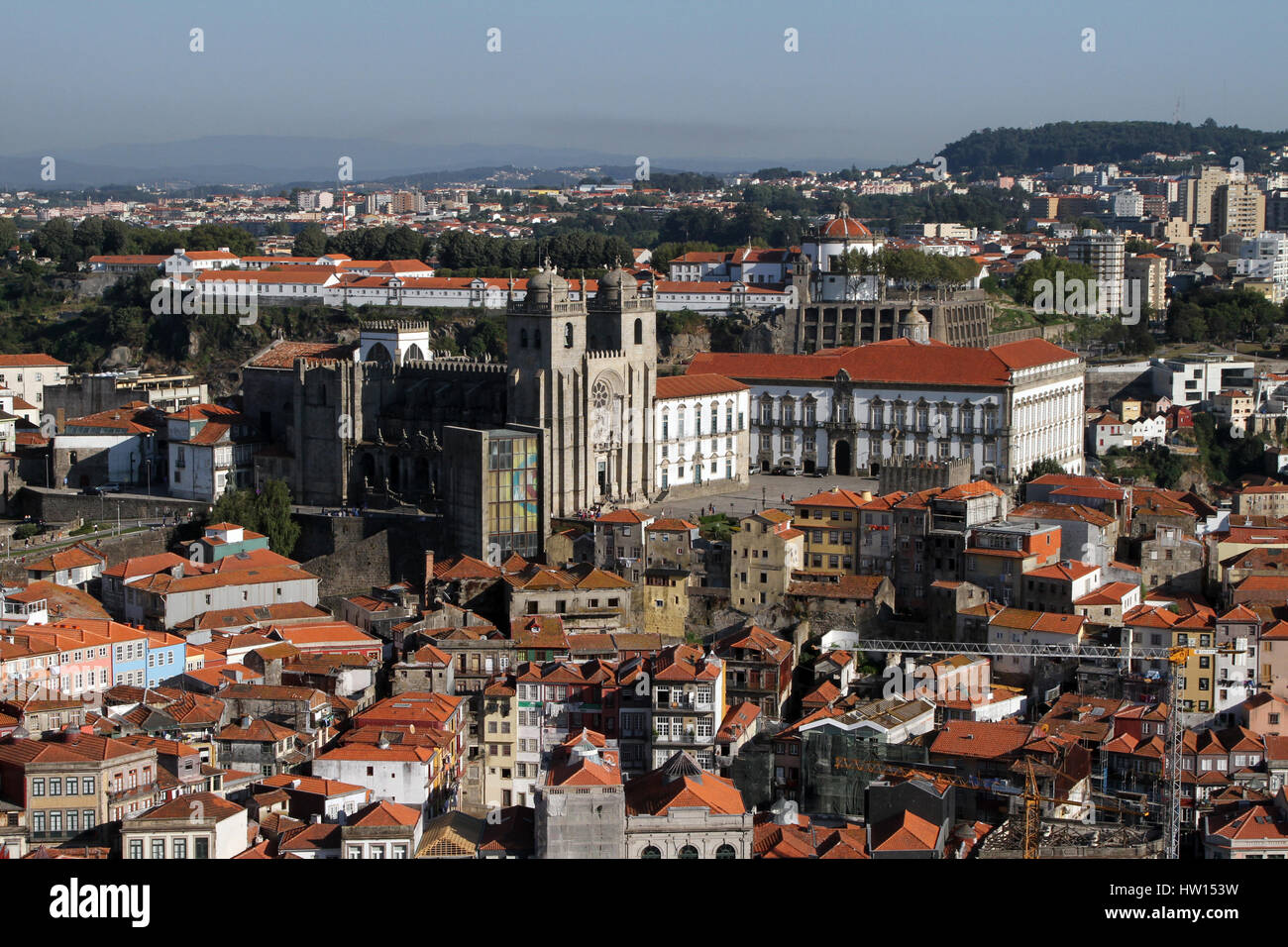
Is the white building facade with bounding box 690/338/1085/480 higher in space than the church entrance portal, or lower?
higher

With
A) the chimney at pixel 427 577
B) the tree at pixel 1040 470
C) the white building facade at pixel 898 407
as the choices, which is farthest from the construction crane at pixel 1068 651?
the tree at pixel 1040 470

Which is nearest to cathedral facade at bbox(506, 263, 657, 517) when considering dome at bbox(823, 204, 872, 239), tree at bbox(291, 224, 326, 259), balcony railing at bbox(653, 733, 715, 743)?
balcony railing at bbox(653, 733, 715, 743)

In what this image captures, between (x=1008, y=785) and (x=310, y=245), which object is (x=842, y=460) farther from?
(x=310, y=245)

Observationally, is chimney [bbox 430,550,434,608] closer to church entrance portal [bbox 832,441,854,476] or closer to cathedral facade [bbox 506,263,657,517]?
cathedral facade [bbox 506,263,657,517]

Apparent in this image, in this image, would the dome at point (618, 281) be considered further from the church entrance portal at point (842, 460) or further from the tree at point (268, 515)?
the church entrance portal at point (842, 460)

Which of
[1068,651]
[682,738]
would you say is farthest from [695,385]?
[682,738]
